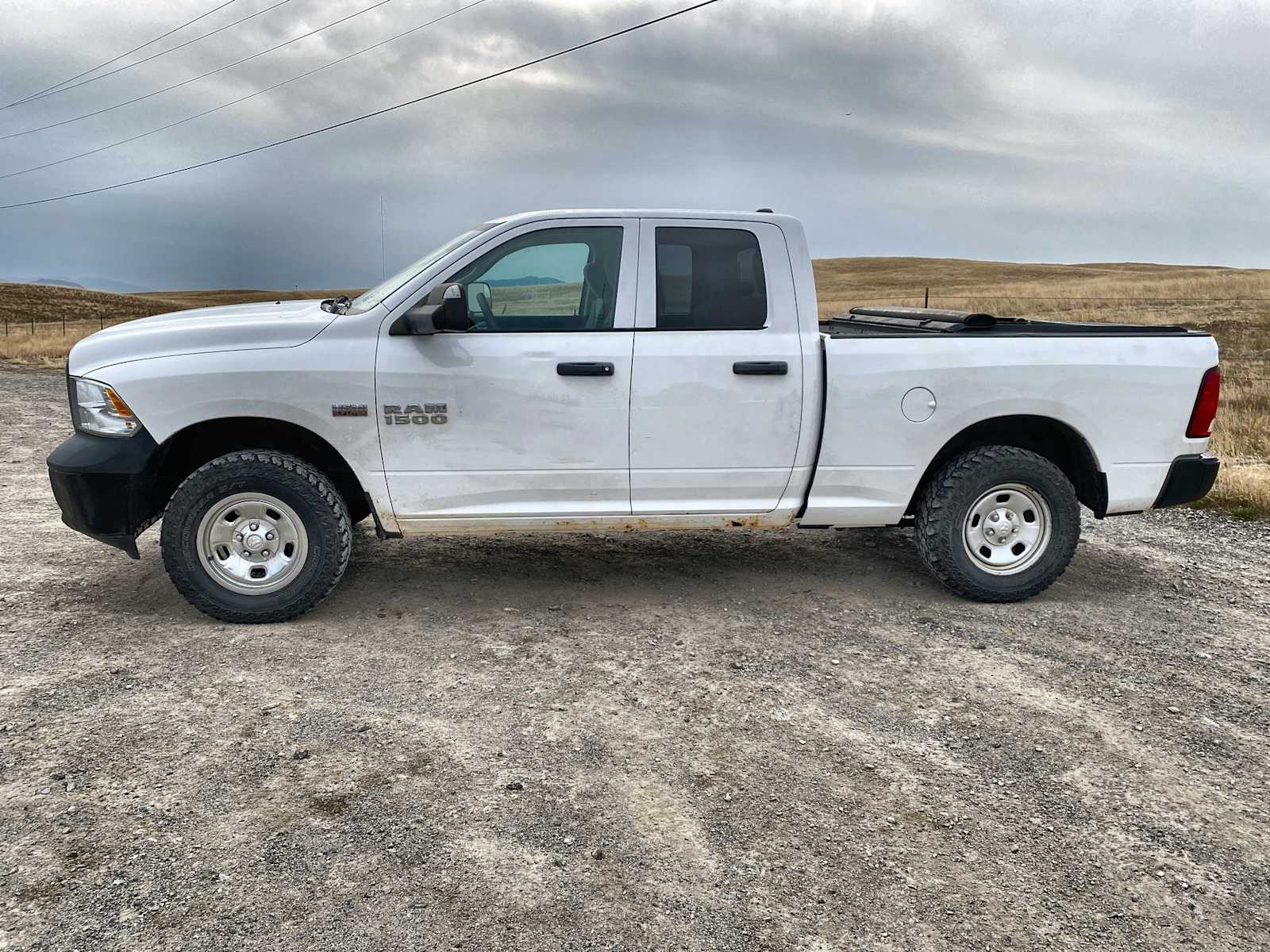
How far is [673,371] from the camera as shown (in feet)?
15.9

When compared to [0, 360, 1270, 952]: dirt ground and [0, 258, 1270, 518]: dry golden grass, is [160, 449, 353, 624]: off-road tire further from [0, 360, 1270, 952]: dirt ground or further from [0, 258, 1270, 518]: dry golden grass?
[0, 258, 1270, 518]: dry golden grass

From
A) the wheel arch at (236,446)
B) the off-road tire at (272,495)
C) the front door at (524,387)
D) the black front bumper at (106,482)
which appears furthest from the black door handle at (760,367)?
the black front bumper at (106,482)

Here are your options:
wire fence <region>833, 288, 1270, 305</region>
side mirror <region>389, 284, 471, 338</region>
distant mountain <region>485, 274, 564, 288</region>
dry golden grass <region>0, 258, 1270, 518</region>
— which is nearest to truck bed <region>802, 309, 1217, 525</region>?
distant mountain <region>485, 274, 564, 288</region>

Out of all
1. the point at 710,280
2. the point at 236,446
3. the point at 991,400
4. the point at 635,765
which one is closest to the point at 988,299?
the point at 991,400

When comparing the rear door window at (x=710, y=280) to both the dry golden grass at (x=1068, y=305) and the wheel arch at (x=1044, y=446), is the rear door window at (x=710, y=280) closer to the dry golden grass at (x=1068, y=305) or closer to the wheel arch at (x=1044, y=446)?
the dry golden grass at (x=1068, y=305)

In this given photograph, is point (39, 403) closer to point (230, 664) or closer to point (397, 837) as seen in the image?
point (230, 664)

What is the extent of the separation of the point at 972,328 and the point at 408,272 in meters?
3.19

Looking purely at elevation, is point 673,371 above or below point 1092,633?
above

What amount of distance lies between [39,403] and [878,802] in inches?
567

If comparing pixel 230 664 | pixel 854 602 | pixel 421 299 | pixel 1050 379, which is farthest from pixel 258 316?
pixel 1050 379

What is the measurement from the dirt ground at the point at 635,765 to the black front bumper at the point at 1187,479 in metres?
0.63

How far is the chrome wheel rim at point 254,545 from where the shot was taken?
480cm

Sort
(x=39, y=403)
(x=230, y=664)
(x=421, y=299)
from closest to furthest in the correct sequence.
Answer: (x=230, y=664) < (x=421, y=299) < (x=39, y=403)

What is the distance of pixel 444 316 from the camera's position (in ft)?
14.8
